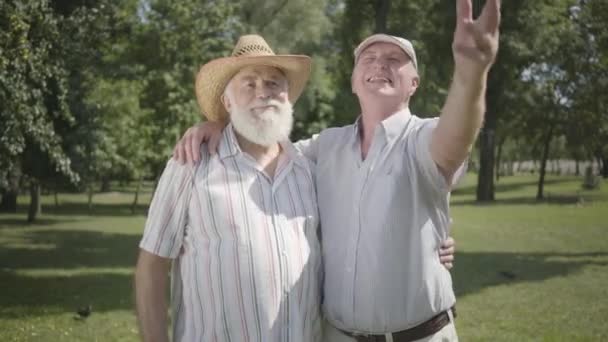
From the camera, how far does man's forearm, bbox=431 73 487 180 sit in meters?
2.57

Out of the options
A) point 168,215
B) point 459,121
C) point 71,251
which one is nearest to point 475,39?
point 459,121

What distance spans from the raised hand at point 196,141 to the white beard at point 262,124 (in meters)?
0.14

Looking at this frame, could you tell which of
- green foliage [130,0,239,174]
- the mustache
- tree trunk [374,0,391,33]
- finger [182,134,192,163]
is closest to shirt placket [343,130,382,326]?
the mustache

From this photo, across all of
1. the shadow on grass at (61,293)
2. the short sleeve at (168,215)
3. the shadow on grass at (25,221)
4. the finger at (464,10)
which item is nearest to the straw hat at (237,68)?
the short sleeve at (168,215)

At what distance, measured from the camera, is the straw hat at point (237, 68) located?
3.63m

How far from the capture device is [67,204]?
127 ft

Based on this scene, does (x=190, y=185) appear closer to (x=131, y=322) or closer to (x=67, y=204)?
(x=131, y=322)

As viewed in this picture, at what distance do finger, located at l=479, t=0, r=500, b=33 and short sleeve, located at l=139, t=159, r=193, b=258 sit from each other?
1.75 m

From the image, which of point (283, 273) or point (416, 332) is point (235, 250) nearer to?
point (283, 273)

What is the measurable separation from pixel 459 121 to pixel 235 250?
136 cm

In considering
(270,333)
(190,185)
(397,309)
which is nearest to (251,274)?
(270,333)

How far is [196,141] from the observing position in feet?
11.4

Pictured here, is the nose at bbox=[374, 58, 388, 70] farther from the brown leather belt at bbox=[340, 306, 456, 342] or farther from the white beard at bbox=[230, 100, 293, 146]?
the brown leather belt at bbox=[340, 306, 456, 342]

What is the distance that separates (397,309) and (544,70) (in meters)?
35.5
